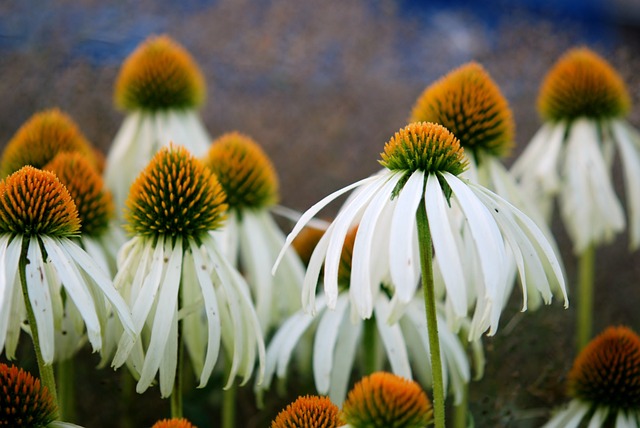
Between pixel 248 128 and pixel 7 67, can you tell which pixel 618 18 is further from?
pixel 7 67

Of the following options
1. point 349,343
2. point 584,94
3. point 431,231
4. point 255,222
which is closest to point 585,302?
point 584,94

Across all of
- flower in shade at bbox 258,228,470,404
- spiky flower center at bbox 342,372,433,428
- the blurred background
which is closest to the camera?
spiky flower center at bbox 342,372,433,428

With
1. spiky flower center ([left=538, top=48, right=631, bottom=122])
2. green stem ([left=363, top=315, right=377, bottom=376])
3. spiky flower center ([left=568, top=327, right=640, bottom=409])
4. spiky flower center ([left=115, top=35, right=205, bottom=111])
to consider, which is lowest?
spiky flower center ([left=568, top=327, right=640, bottom=409])

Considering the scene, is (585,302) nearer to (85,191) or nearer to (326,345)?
(326,345)

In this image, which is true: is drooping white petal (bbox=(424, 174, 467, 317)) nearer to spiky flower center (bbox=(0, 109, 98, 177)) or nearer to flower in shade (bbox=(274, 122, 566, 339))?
flower in shade (bbox=(274, 122, 566, 339))

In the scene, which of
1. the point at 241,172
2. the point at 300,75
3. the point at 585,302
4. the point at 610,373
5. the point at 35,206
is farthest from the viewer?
the point at 300,75

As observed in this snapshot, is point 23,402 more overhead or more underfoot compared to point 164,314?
more underfoot

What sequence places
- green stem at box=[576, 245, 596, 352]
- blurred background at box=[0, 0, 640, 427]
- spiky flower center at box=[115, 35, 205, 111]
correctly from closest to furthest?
green stem at box=[576, 245, 596, 352] < spiky flower center at box=[115, 35, 205, 111] < blurred background at box=[0, 0, 640, 427]

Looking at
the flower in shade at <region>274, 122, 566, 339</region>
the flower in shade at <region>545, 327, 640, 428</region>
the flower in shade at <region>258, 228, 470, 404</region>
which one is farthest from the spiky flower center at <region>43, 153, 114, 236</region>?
the flower in shade at <region>545, 327, 640, 428</region>

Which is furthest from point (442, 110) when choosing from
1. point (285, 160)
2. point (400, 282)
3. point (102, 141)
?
point (102, 141)
